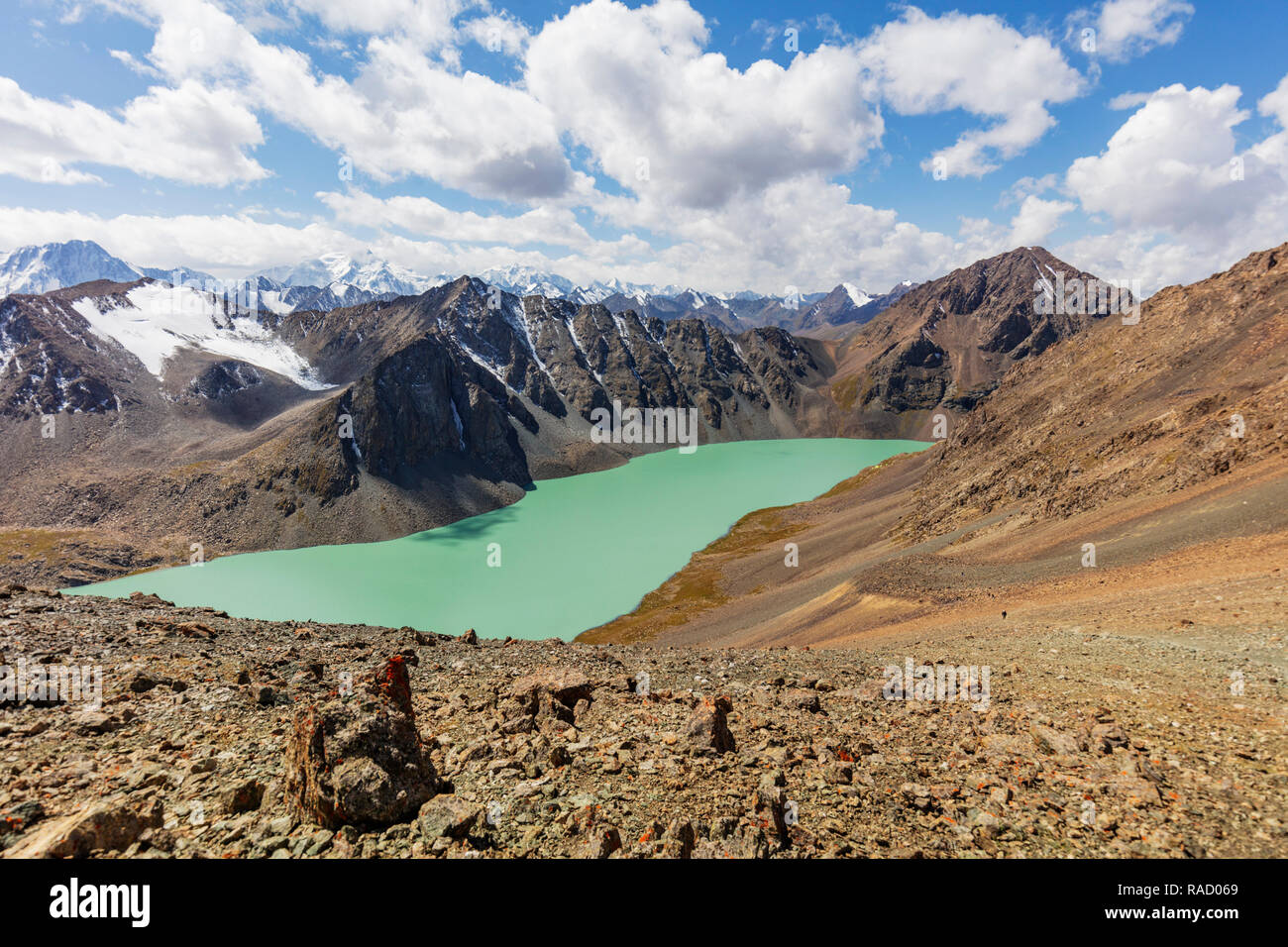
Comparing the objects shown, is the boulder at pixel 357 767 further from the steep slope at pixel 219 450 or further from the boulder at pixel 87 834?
the steep slope at pixel 219 450

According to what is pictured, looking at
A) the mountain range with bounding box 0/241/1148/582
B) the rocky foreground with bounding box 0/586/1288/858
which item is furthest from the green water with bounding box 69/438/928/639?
the rocky foreground with bounding box 0/586/1288/858

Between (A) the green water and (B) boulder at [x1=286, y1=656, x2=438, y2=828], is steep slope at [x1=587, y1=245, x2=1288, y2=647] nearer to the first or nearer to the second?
(A) the green water

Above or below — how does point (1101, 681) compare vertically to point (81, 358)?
below

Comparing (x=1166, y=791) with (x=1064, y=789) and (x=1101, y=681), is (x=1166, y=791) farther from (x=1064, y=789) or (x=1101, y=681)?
(x=1101, y=681)

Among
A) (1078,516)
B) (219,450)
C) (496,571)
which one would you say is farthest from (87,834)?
(219,450)

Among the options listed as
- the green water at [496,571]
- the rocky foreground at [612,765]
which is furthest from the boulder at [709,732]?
the green water at [496,571]
